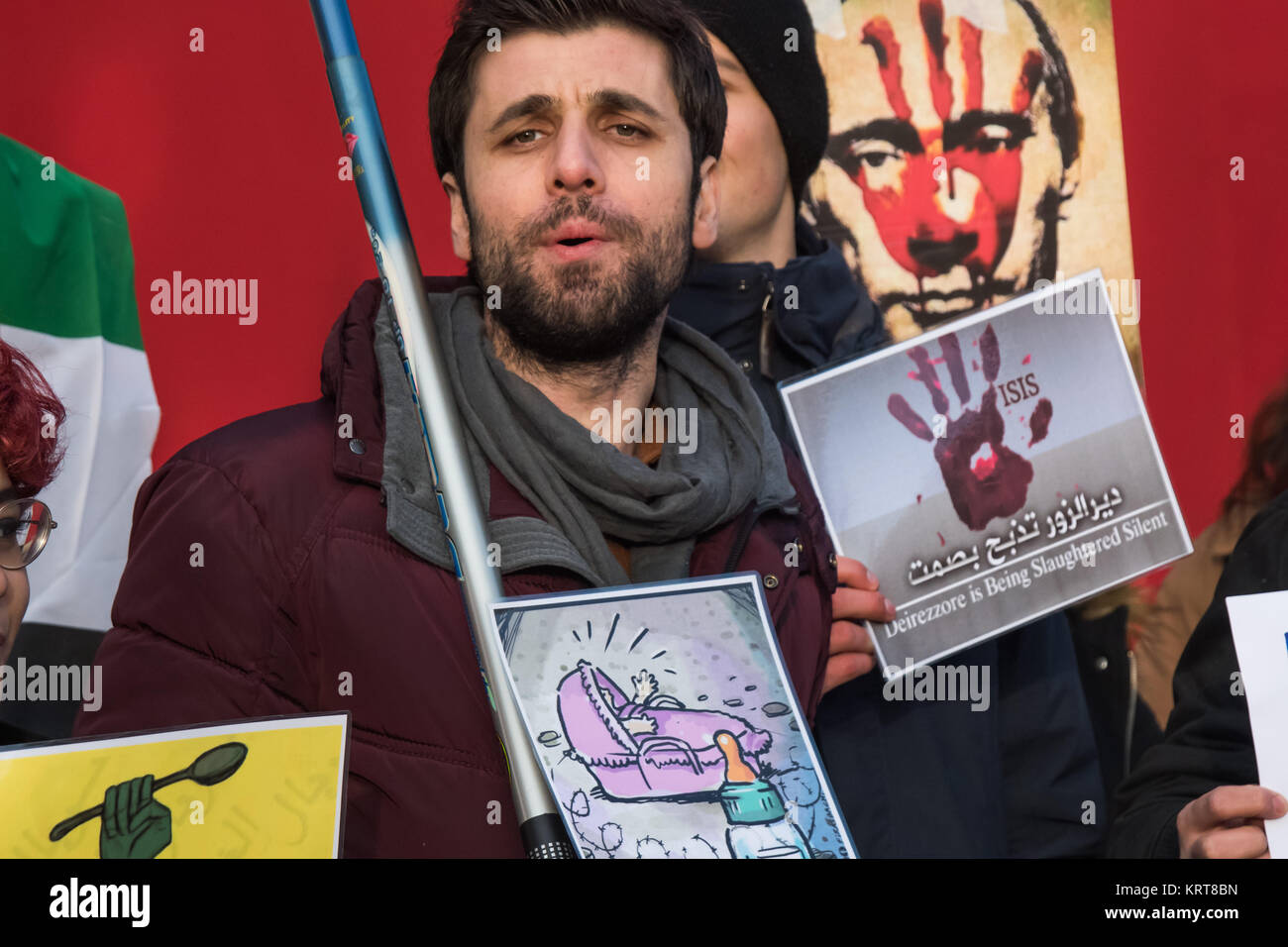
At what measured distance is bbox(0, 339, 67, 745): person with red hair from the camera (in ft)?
7.09

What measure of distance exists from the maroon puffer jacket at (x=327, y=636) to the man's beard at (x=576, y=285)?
296 millimetres

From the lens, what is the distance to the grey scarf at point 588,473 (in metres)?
2.02

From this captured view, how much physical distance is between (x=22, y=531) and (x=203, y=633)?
44cm

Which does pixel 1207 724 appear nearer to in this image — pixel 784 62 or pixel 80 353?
pixel 784 62

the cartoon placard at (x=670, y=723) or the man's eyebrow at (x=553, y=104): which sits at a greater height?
the man's eyebrow at (x=553, y=104)

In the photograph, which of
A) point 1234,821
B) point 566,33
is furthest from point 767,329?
point 1234,821

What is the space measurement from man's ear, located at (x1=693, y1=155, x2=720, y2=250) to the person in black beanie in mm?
156

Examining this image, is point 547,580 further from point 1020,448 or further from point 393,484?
point 1020,448

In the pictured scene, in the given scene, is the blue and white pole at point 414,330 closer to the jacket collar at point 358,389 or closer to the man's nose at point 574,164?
the jacket collar at point 358,389

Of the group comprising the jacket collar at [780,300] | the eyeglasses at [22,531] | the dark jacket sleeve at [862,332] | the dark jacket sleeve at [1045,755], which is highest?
the jacket collar at [780,300]

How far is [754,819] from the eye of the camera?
188 cm

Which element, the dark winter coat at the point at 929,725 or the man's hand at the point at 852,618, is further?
the dark winter coat at the point at 929,725

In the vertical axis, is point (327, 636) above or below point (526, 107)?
below

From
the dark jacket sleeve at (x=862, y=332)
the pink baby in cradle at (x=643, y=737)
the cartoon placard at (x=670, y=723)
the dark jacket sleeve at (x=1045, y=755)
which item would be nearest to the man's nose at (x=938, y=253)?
the dark jacket sleeve at (x=862, y=332)
